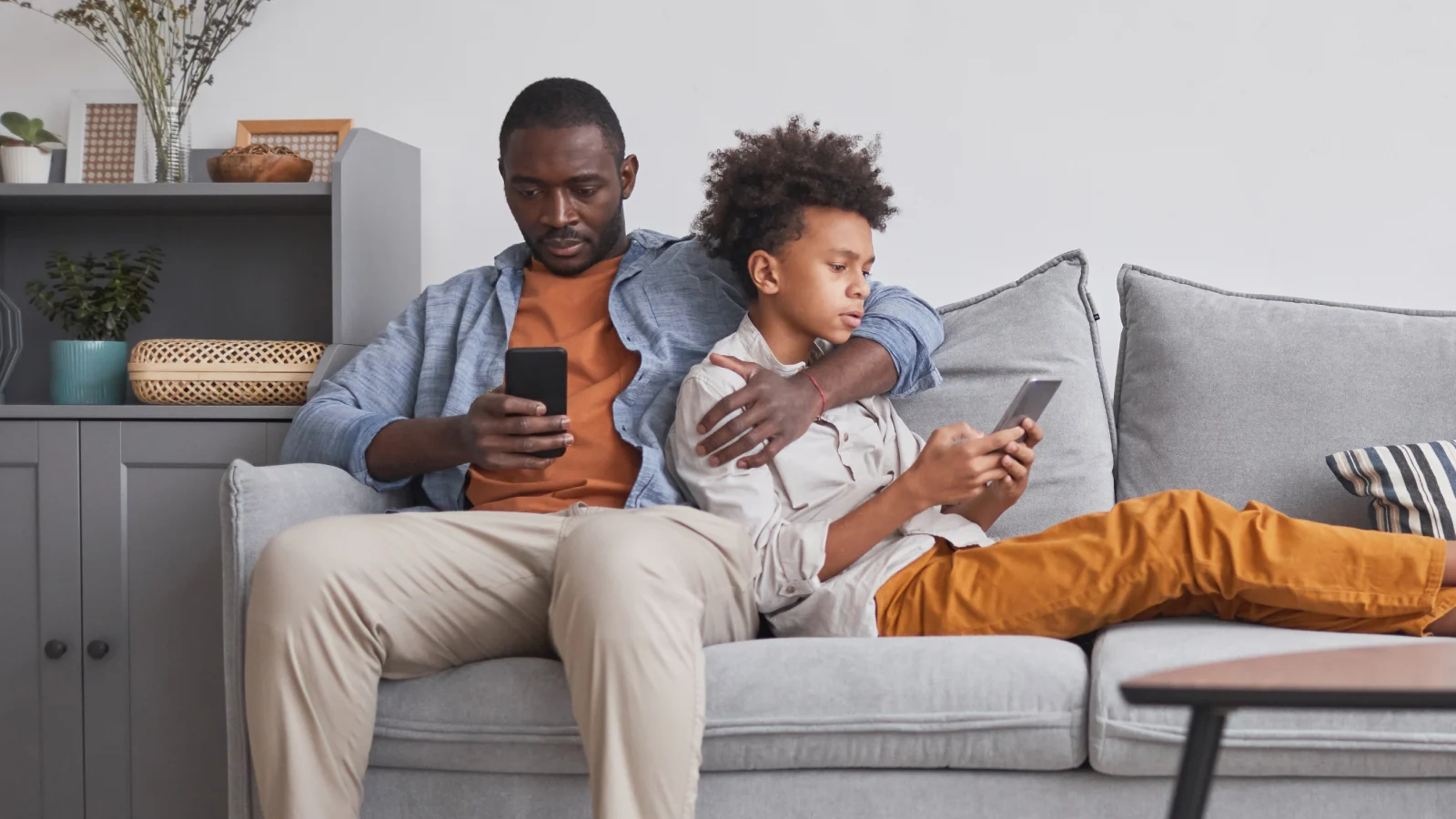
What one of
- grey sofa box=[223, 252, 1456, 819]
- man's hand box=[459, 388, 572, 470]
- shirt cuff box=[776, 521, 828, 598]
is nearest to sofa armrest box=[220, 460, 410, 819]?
grey sofa box=[223, 252, 1456, 819]

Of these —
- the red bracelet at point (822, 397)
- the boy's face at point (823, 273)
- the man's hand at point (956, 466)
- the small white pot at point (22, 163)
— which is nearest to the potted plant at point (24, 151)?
the small white pot at point (22, 163)

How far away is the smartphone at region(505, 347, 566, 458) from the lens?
150 centimetres

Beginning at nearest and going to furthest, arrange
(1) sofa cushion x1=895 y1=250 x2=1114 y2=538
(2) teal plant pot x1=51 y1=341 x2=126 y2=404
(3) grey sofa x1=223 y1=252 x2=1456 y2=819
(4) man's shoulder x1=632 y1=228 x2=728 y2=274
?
1. (3) grey sofa x1=223 y1=252 x2=1456 y2=819
2. (1) sofa cushion x1=895 y1=250 x2=1114 y2=538
3. (4) man's shoulder x1=632 y1=228 x2=728 y2=274
4. (2) teal plant pot x1=51 y1=341 x2=126 y2=404

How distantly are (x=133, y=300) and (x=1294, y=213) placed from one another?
2.02 meters

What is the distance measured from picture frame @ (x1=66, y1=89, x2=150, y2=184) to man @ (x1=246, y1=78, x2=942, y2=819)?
2.46 ft

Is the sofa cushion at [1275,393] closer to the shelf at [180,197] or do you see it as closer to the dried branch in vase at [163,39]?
the shelf at [180,197]

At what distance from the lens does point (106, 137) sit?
2.24 metres

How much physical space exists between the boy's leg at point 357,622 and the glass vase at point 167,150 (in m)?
1.02

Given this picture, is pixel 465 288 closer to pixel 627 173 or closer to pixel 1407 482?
pixel 627 173

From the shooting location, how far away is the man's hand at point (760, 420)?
1510 millimetres

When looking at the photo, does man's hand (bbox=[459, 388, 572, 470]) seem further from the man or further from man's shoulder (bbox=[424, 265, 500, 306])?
man's shoulder (bbox=[424, 265, 500, 306])

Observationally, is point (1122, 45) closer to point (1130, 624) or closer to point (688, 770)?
point (1130, 624)

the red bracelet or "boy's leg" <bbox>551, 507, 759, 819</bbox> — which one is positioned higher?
the red bracelet

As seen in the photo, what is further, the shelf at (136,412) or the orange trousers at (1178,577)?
the shelf at (136,412)
